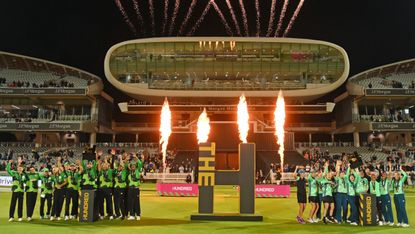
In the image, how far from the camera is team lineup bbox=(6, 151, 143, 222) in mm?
13648

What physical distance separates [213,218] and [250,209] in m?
1.51

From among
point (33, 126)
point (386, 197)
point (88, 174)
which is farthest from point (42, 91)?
point (386, 197)

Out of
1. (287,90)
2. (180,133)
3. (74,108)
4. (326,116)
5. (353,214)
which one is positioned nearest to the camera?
(353,214)

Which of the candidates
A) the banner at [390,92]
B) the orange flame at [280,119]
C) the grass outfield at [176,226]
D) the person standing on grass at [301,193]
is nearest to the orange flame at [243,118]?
the orange flame at [280,119]

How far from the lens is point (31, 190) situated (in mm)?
13820

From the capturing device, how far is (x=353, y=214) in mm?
13078

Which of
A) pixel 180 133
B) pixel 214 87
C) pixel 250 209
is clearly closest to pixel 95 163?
pixel 250 209

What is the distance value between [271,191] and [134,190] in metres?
12.6

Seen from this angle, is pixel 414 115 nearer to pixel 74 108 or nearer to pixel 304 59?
pixel 304 59

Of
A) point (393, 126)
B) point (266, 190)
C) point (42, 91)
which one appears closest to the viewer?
point (266, 190)

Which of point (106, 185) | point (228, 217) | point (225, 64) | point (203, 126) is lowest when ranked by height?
point (228, 217)

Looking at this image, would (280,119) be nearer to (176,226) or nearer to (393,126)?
(393,126)

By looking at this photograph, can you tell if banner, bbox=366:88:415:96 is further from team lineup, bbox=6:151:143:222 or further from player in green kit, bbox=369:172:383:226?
team lineup, bbox=6:151:143:222

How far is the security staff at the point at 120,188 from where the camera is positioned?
45.2 ft
